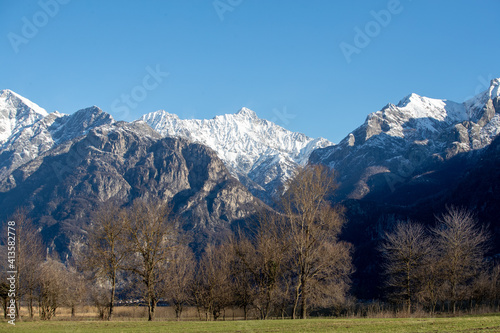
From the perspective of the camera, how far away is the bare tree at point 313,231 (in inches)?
1577

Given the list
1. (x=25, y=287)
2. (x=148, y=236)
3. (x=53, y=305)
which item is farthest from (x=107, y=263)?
(x=53, y=305)

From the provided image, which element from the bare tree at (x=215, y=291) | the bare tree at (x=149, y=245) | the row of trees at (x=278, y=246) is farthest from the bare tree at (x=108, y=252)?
the bare tree at (x=215, y=291)

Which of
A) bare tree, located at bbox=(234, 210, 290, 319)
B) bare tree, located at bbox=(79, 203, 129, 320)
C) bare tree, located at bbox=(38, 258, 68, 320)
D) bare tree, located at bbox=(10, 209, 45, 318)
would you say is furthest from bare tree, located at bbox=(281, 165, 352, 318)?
bare tree, located at bbox=(10, 209, 45, 318)

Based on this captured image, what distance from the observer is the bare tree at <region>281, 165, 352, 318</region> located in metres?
40.1

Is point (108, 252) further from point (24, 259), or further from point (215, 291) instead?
point (215, 291)

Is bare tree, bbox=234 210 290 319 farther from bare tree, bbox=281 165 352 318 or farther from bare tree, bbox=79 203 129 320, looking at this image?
bare tree, bbox=79 203 129 320

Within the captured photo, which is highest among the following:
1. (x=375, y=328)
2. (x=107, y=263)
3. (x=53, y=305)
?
(x=107, y=263)

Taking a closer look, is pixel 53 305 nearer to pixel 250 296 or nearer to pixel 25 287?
pixel 25 287

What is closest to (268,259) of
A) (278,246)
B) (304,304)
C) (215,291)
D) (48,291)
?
(278,246)

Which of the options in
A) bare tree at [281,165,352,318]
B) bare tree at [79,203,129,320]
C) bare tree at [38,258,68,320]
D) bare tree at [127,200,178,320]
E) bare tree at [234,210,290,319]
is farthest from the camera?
bare tree at [38,258,68,320]

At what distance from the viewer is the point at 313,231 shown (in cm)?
4028

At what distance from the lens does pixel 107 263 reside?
41.7 m

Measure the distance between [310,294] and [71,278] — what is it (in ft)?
163

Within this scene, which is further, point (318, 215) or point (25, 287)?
point (25, 287)
